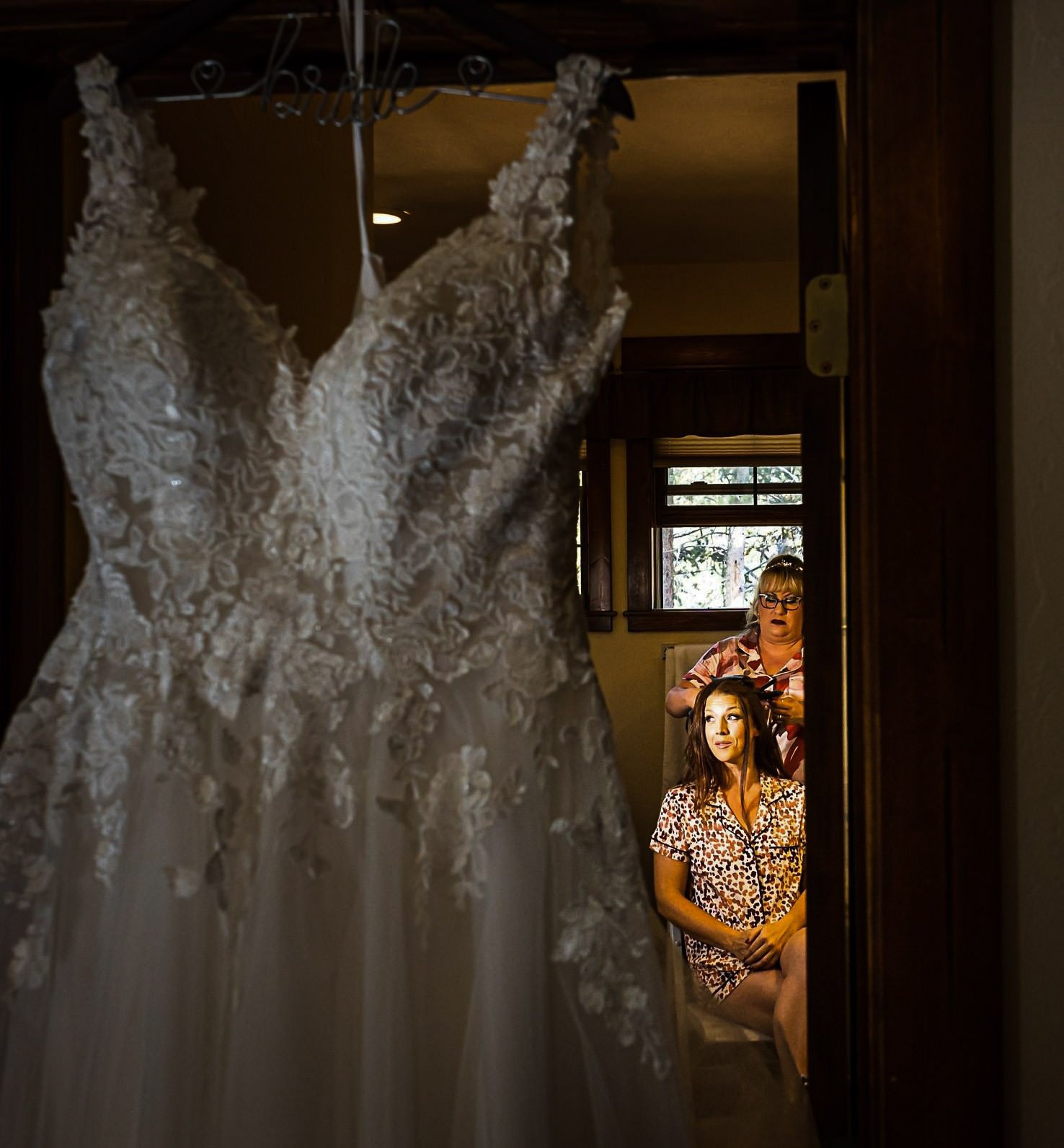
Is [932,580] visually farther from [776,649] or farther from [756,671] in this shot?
[756,671]

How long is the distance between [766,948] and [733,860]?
197 mm

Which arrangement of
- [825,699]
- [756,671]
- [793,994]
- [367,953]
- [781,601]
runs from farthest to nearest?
[756,671] < [781,601] < [793,994] < [825,699] < [367,953]

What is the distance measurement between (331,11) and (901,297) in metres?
0.56

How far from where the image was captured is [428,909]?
894mm


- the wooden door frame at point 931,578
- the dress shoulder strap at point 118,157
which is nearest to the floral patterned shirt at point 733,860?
the wooden door frame at point 931,578

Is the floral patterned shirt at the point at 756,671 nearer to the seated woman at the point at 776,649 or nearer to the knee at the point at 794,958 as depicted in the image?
the seated woman at the point at 776,649

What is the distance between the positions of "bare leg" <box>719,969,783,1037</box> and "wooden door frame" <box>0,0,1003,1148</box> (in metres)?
1.36

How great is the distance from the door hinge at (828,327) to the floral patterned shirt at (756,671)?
1631mm

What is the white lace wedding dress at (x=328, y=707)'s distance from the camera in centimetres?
87

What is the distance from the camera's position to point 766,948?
2318mm

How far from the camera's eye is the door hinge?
1077 millimetres

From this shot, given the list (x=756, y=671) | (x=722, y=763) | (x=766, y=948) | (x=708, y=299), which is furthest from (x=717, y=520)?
(x=766, y=948)

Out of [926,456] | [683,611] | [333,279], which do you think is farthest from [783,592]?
[926,456]

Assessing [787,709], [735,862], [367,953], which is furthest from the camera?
[787,709]
